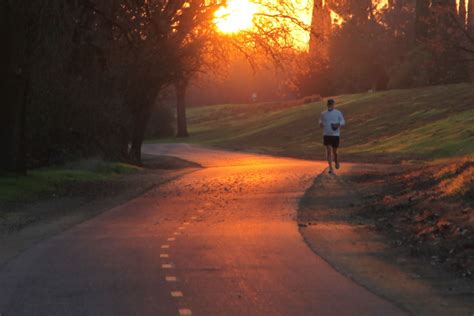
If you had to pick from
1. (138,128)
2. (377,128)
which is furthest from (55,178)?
(377,128)

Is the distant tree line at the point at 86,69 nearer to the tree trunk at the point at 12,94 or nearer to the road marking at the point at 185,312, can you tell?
the tree trunk at the point at 12,94

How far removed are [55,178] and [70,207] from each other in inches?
199

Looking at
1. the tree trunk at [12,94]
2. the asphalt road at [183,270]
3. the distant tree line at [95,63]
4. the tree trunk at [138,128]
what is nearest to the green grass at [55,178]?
the tree trunk at [12,94]

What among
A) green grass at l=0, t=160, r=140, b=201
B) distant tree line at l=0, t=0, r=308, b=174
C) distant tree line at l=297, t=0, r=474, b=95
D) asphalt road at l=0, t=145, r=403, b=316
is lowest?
asphalt road at l=0, t=145, r=403, b=316

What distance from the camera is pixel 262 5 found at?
2869 centimetres

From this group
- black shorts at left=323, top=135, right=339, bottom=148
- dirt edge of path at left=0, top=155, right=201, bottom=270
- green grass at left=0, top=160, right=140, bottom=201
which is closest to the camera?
dirt edge of path at left=0, top=155, right=201, bottom=270

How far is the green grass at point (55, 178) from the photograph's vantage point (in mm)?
18492

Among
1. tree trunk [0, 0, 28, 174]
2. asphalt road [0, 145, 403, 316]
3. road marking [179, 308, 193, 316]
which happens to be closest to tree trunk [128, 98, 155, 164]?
tree trunk [0, 0, 28, 174]

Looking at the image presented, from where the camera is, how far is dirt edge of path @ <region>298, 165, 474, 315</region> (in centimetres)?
822

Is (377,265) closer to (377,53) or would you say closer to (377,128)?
(377,128)

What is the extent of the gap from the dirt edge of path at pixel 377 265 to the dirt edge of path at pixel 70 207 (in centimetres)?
384

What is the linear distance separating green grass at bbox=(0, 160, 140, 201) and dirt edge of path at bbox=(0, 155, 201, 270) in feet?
1.70

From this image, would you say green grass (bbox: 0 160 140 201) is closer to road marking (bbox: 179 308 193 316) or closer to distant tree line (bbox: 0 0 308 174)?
distant tree line (bbox: 0 0 308 174)

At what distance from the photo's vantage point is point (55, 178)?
21922 mm
